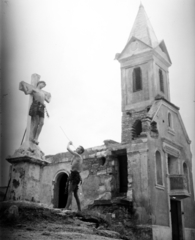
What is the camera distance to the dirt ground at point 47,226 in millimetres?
7402

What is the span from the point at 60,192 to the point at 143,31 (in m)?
12.4

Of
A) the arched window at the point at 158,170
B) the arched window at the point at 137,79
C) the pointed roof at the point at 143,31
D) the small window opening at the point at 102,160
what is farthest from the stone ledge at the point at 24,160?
the pointed roof at the point at 143,31

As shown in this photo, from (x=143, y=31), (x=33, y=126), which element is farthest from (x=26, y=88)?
(x=143, y=31)

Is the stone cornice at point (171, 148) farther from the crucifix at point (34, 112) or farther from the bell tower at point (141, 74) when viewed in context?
the crucifix at point (34, 112)

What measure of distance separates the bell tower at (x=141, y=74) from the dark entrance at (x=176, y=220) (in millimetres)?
4776

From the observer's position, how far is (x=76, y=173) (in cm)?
1133

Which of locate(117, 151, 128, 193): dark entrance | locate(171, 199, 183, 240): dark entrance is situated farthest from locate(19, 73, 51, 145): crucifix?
locate(171, 199, 183, 240): dark entrance

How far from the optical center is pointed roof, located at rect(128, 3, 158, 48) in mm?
23141

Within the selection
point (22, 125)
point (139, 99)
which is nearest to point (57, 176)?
point (139, 99)

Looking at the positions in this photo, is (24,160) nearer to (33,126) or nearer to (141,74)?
(33,126)

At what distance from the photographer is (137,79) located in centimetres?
2272

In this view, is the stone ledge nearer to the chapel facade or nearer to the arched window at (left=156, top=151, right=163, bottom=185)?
the chapel facade

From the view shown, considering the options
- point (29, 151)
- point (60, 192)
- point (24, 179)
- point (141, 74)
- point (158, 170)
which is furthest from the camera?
point (141, 74)

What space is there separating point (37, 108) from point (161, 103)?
11670mm
